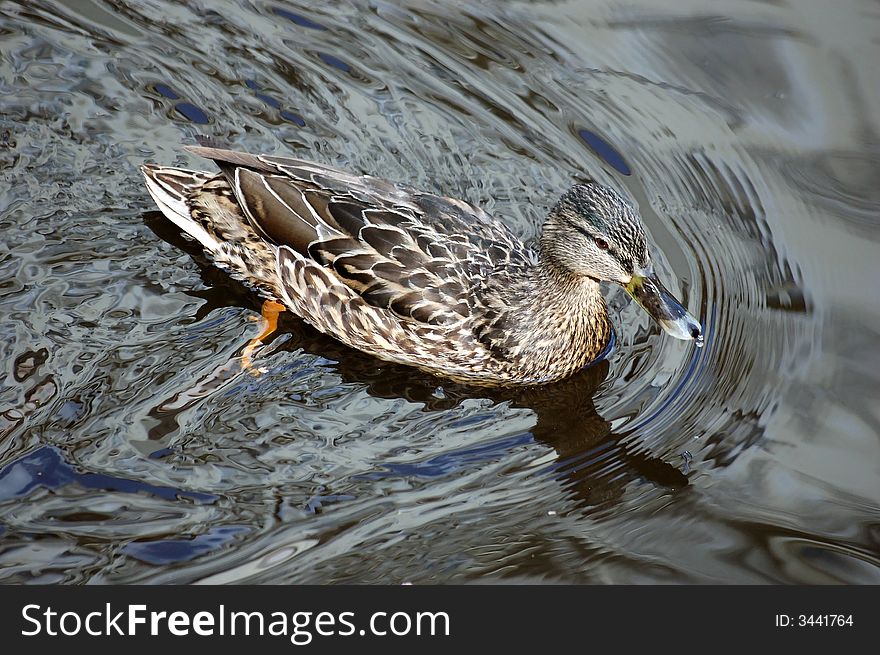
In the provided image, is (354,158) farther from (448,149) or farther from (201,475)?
(201,475)

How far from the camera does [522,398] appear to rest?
7414 millimetres

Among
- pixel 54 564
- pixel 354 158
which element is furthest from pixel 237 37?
pixel 54 564

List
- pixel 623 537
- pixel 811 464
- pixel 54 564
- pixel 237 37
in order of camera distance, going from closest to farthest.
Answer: pixel 54 564
pixel 623 537
pixel 811 464
pixel 237 37

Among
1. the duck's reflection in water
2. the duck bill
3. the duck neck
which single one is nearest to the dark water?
the duck's reflection in water

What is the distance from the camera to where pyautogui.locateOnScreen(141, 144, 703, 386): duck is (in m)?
7.35

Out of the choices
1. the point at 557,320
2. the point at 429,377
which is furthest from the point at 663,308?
the point at 429,377

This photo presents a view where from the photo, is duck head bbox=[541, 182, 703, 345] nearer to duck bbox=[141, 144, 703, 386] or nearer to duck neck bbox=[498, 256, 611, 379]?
duck bbox=[141, 144, 703, 386]

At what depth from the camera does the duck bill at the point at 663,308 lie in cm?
699

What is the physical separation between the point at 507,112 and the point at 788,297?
2.85 meters

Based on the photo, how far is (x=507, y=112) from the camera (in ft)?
30.2

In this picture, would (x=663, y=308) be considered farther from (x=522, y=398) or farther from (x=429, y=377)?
(x=429, y=377)

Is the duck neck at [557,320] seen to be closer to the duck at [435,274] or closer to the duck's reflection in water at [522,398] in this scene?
the duck at [435,274]

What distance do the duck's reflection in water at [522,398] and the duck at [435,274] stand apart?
0.10 meters

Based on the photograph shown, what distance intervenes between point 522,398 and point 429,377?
0.67m
